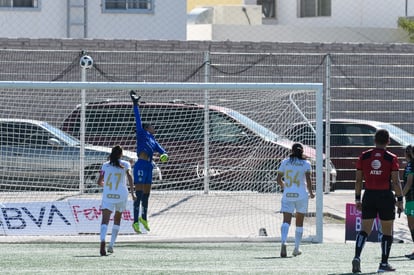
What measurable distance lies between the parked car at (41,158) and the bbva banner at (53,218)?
992 mm

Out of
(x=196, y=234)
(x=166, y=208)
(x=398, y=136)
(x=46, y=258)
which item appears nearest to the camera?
(x=46, y=258)

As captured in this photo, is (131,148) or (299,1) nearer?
(131,148)

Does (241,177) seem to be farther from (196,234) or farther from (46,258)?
(46,258)

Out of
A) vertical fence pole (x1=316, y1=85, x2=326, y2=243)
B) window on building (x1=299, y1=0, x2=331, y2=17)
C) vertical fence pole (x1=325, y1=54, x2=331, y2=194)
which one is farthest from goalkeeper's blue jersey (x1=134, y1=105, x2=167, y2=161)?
window on building (x1=299, y1=0, x2=331, y2=17)

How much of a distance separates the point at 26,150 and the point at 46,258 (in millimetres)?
4757

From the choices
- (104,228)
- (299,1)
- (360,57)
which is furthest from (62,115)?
(299,1)

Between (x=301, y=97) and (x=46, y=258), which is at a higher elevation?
(x=301, y=97)

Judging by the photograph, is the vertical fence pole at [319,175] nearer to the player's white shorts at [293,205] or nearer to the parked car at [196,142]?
the parked car at [196,142]

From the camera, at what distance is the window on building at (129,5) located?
3209 cm

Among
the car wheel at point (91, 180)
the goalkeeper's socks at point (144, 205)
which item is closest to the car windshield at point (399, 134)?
the car wheel at point (91, 180)

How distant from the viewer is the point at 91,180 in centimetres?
1945

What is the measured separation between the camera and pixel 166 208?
1953 cm

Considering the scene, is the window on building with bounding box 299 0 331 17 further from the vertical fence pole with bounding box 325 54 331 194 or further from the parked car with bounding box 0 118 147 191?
the parked car with bounding box 0 118 147 191

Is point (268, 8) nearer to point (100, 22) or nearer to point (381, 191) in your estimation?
point (100, 22)
